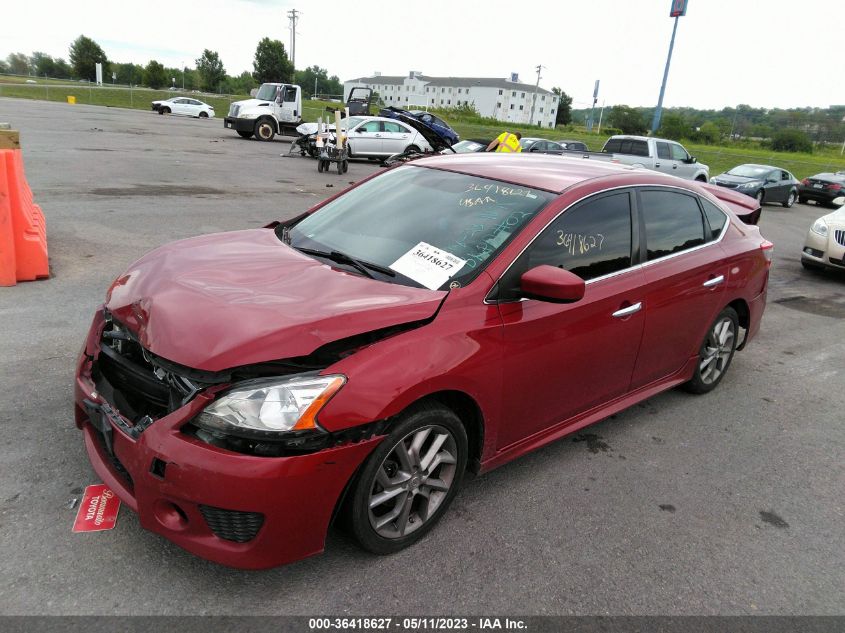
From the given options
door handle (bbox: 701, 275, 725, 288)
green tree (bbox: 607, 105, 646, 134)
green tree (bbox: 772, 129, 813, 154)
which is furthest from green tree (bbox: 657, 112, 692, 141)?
door handle (bbox: 701, 275, 725, 288)

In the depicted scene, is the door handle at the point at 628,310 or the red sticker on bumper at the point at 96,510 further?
the door handle at the point at 628,310

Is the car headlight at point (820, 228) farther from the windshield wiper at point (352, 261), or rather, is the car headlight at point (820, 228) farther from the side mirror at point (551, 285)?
the windshield wiper at point (352, 261)

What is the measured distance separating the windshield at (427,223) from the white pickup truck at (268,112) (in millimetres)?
25134

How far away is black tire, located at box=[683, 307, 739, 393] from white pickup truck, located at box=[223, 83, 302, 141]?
25595 millimetres

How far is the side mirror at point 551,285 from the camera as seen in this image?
9.14 ft

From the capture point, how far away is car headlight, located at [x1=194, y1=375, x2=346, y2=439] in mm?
2250

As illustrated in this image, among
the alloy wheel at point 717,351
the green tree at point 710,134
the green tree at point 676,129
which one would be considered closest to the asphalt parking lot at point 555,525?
the alloy wheel at point 717,351

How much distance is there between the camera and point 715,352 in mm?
4625

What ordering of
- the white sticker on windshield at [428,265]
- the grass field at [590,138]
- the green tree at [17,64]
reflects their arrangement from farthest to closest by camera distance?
the green tree at [17,64] → the grass field at [590,138] → the white sticker on windshield at [428,265]

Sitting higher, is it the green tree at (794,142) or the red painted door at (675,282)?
the green tree at (794,142)

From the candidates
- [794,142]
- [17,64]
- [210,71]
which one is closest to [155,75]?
[210,71]

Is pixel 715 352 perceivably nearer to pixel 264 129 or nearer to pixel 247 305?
pixel 247 305

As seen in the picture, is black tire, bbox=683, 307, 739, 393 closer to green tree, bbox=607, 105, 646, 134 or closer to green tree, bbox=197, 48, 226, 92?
green tree, bbox=607, 105, 646, 134

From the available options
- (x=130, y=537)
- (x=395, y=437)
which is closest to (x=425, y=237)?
(x=395, y=437)
